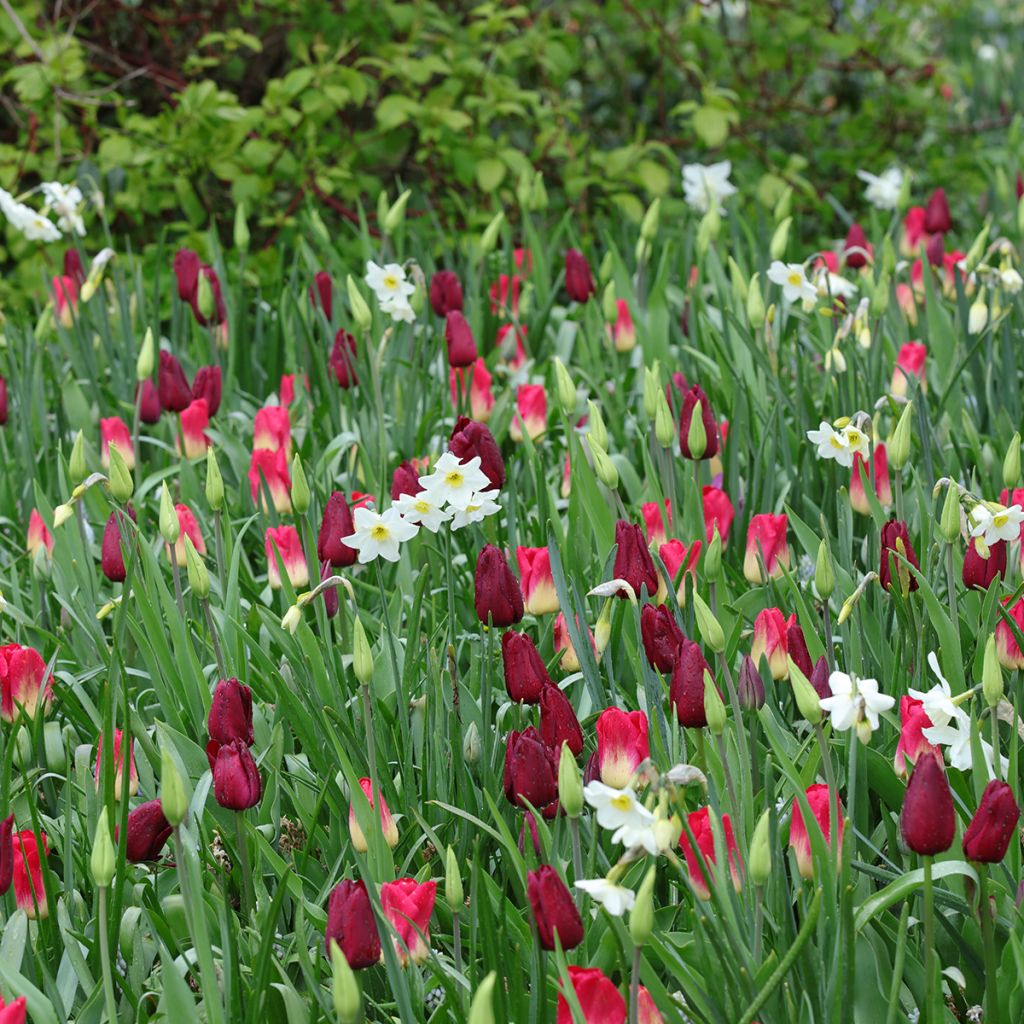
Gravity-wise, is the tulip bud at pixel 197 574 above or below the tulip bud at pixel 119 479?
below

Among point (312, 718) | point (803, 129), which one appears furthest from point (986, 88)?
point (312, 718)

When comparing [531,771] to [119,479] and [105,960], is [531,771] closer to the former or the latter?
[105,960]

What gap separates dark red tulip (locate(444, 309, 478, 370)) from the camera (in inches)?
90.5

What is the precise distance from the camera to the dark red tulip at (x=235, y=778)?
1.24 m

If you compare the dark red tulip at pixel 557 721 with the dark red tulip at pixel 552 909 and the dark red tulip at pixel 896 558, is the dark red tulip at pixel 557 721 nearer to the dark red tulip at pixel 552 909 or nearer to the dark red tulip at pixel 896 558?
the dark red tulip at pixel 552 909

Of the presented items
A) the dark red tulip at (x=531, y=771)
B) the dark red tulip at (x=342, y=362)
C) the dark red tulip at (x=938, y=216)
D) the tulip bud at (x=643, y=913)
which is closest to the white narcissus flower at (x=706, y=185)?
the dark red tulip at (x=938, y=216)

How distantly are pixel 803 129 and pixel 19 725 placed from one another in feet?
13.4

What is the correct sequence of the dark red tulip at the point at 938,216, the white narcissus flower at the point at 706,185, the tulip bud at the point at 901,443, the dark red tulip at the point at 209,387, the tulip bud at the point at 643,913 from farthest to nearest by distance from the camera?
the white narcissus flower at the point at 706,185 < the dark red tulip at the point at 938,216 < the dark red tulip at the point at 209,387 < the tulip bud at the point at 901,443 < the tulip bud at the point at 643,913

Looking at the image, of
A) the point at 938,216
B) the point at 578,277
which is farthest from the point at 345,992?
the point at 938,216

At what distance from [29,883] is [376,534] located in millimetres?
506

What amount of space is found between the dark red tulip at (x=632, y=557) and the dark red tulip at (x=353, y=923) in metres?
0.47

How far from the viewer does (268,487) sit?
2.10 metres

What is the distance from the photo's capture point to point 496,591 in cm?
145

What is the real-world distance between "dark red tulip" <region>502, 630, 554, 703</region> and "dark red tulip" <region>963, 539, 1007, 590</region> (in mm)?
543
